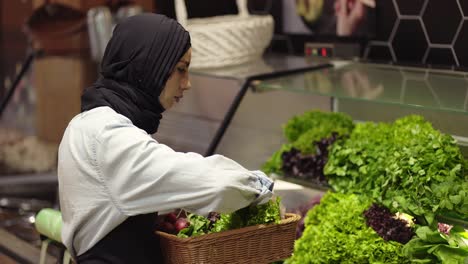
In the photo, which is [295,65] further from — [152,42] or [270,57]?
[152,42]

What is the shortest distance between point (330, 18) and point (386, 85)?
101cm

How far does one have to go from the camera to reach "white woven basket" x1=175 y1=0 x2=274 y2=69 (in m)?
3.67

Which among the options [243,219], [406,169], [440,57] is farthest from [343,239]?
[440,57]

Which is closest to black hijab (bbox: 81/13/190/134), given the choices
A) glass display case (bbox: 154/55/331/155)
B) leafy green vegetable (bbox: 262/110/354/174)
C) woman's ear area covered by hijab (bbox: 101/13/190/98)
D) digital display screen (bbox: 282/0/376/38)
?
woman's ear area covered by hijab (bbox: 101/13/190/98)

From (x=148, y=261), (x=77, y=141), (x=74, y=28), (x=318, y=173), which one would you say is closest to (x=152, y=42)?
(x=77, y=141)

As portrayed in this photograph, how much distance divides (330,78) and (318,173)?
464 mm

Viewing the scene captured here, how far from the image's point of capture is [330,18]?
4082 mm

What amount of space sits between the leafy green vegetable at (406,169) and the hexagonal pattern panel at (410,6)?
0.81 meters

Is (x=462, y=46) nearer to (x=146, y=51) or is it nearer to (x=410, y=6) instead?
(x=410, y=6)

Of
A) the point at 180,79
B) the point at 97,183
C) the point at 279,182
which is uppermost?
the point at 180,79

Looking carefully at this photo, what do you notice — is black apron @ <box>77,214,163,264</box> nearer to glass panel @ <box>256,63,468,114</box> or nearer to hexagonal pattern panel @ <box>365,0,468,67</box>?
glass panel @ <box>256,63,468,114</box>

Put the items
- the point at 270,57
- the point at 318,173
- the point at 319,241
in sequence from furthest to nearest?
the point at 270,57, the point at 318,173, the point at 319,241

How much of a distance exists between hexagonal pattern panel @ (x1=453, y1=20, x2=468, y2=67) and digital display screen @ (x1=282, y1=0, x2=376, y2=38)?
1.64ft

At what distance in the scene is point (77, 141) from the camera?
2156mm
